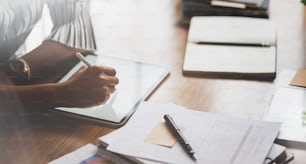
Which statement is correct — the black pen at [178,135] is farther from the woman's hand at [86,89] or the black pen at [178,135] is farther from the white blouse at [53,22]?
the white blouse at [53,22]

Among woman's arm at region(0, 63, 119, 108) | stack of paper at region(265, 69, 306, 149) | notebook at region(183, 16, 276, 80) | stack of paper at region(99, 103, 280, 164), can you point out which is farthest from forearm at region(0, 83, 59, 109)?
stack of paper at region(265, 69, 306, 149)

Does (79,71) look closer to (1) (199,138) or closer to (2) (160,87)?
(2) (160,87)

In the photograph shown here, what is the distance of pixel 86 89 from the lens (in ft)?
4.12

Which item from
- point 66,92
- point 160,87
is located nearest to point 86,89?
point 66,92

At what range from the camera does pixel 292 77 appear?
132cm

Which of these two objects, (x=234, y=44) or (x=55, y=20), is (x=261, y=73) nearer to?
(x=234, y=44)

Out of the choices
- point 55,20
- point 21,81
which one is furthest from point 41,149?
point 55,20

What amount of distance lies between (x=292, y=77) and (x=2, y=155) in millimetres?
679

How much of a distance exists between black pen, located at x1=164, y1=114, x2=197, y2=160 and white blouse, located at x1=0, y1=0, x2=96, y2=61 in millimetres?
412

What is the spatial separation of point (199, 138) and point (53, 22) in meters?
0.60

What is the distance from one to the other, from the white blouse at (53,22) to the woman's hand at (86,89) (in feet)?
Answer: 0.52

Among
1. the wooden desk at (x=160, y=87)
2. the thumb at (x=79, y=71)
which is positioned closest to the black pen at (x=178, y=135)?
the wooden desk at (x=160, y=87)

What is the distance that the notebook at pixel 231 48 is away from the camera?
4.47 ft

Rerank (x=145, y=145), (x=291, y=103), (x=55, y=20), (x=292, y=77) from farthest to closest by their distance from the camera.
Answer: (x=55, y=20) < (x=292, y=77) < (x=291, y=103) < (x=145, y=145)
